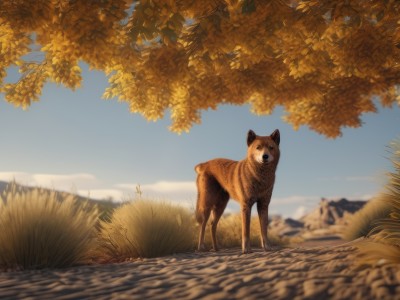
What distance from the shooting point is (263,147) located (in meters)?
6.78

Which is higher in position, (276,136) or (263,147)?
(276,136)

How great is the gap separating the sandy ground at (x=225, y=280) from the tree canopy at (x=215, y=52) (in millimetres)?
3724

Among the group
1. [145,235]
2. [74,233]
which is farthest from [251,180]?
[74,233]

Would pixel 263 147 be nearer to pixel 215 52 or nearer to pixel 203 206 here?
pixel 203 206

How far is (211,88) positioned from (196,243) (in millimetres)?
5768

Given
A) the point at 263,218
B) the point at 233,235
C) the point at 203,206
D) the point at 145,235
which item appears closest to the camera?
the point at 263,218

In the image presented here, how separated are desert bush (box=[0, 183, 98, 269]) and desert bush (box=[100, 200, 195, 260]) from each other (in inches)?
33.8

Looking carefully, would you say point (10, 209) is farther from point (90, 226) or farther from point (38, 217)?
point (90, 226)

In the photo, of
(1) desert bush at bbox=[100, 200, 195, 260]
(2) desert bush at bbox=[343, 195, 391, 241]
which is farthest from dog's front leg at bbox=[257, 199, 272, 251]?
(2) desert bush at bbox=[343, 195, 391, 241]

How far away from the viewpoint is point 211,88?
13305 mm

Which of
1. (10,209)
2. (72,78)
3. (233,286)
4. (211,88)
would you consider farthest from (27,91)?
(233,286)

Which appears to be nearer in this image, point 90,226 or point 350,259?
point 350,259

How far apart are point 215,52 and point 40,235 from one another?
4599 mm

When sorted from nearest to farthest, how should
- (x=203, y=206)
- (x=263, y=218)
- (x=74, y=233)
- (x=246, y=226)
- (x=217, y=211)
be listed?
1. (x=74, y=233)
2. (x=246, y=226)
3. (x=263, y=218)
4. (x=203, y=206)
5. (x=217, y=211)
